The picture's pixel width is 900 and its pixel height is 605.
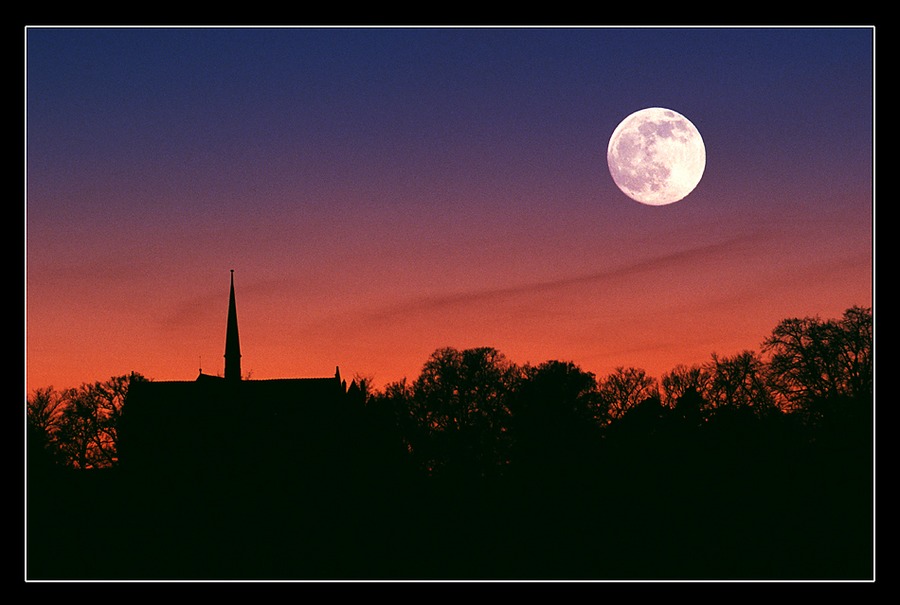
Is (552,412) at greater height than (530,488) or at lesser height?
greater

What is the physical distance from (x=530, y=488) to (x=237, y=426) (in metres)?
38.0

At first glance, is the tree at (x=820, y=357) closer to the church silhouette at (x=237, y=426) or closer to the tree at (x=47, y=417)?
the church silhouette at (x=237, y=426)

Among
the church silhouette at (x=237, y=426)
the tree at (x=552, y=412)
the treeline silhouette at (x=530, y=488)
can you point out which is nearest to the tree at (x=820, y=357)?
the treeline silhouette at (x=530, y=488)

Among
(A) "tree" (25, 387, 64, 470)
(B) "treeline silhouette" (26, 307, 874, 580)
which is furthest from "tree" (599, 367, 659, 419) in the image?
(A) "tree" (25, 387, 64, 470)

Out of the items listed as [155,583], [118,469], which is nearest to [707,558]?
[155,583]

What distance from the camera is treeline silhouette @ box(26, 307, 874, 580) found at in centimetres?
3584

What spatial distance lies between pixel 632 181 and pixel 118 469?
1739 inches

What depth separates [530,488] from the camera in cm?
4647

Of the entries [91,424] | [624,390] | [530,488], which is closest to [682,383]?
[624,390]

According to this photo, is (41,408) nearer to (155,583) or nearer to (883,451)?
(155,583)

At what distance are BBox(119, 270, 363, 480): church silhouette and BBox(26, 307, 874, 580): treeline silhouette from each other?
645 mm

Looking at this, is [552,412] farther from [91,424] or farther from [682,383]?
[91,424]

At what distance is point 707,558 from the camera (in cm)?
3525

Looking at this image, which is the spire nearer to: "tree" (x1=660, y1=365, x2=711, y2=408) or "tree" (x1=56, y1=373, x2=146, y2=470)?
"tree" (x1=56, y1=373, x2=146, y2=470)
